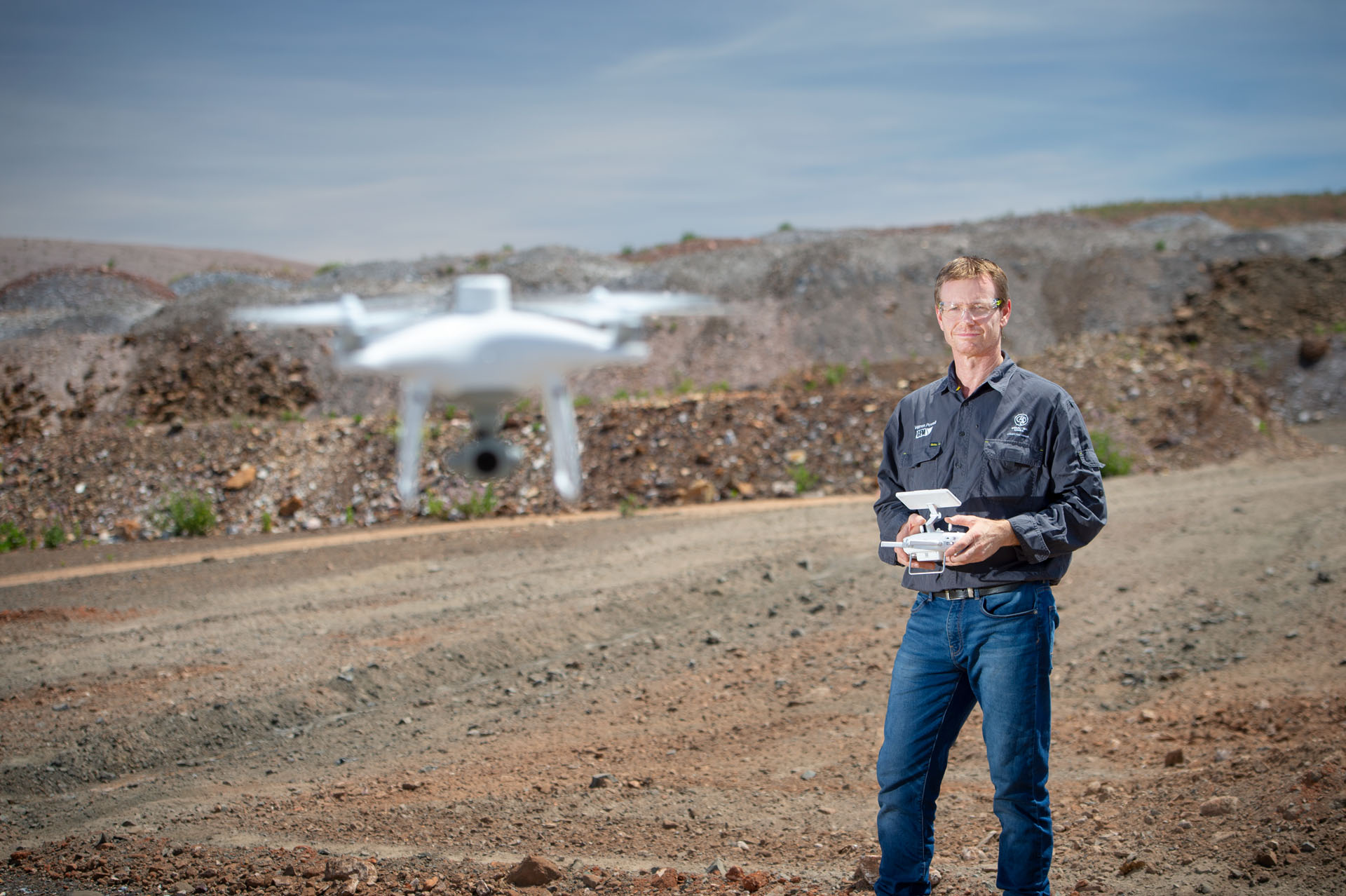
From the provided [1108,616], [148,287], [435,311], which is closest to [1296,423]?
[1108,616]

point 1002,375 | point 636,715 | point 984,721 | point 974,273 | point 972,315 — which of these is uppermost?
point 974,273

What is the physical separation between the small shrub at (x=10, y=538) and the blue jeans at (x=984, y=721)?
1755cm

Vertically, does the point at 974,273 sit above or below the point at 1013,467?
above

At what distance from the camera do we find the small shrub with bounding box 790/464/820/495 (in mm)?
17188

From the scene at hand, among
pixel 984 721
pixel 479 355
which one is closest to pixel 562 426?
pixel 479 355

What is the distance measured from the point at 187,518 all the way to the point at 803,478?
1057cm

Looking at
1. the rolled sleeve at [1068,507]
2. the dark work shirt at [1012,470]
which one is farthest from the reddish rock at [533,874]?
the rolled sleeve at [1068,507]

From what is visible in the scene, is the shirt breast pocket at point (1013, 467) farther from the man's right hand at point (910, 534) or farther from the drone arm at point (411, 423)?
the drone arm at point (411, 423)

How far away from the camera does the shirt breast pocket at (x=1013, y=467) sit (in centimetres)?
312

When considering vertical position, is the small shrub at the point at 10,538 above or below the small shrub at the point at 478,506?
below

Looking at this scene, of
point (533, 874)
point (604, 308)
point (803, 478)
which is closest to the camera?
point (533, 874)

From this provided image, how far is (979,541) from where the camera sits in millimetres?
2965

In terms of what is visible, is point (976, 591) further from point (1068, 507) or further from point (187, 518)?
point (187, 518)

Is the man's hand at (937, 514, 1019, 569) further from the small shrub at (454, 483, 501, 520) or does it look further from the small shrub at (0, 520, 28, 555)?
the small shrub at (0, 520, 28, 555)
